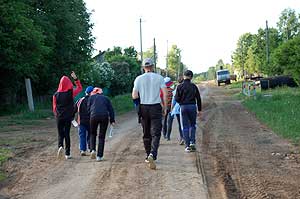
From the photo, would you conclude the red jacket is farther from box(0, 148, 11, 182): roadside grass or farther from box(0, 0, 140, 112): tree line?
box(0, 0, 140, 112): tree line

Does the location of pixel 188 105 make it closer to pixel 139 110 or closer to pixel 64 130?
pixel 139 110

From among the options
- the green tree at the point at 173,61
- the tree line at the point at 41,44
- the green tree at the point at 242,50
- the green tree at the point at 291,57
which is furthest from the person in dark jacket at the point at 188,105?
the green tree at the point at 173,61

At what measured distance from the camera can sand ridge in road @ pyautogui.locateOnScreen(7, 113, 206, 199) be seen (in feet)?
22.9

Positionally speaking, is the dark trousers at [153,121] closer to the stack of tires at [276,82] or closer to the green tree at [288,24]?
the stack of tires at [276,82]

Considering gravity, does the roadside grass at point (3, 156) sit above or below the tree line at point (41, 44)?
below

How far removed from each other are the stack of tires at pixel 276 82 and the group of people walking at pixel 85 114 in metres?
33.6

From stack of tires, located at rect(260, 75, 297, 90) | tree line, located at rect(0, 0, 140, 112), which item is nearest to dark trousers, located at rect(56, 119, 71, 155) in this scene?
tree line, located at rect(0, 0, 140, 112)

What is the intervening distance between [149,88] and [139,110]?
48cm

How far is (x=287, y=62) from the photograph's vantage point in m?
30.4

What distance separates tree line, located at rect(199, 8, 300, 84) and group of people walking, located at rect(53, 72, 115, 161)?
19861mm

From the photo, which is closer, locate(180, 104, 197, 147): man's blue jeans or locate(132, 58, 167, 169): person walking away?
locate(132, 58, 167, 169): person walking away

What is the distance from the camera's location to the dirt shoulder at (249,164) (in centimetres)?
712

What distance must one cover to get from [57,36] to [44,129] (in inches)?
508

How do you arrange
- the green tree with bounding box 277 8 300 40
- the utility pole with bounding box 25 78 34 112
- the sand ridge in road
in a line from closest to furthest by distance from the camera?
the sand ridge in road < the utility pole with bounding box 25 78 34 112 < the green tree with bounding box 277 8 300 40
